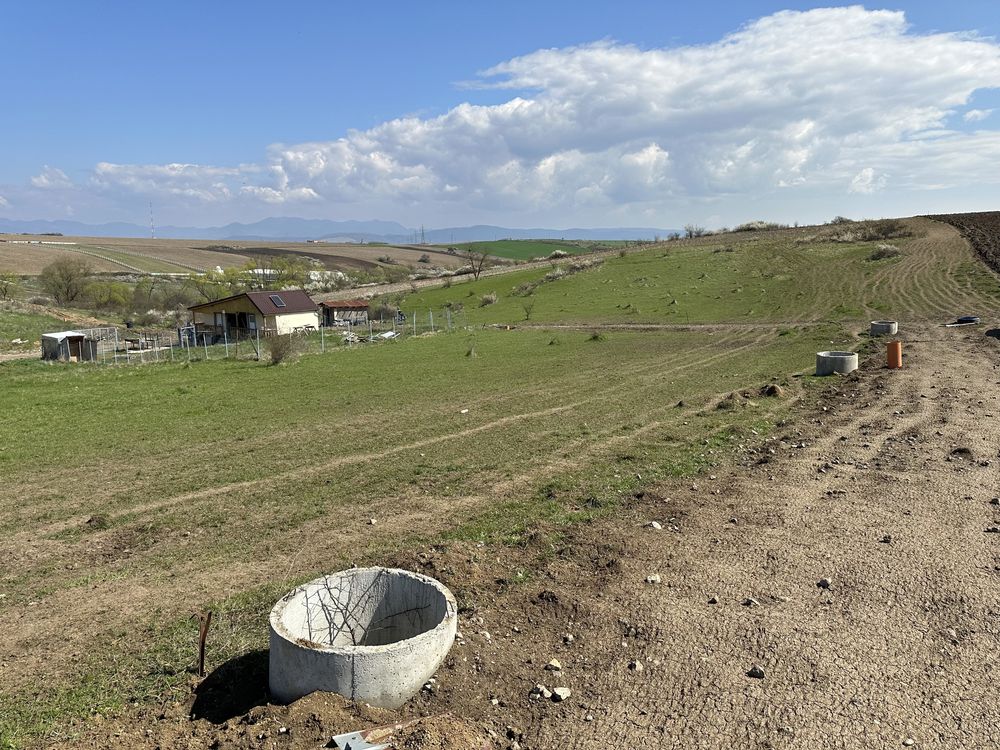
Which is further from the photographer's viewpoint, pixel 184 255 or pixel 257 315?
pixel 184 255

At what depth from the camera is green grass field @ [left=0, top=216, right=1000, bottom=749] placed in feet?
22.2

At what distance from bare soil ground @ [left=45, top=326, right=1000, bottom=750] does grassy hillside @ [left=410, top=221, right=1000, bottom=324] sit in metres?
32.3

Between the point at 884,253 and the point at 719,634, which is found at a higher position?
the point at 884,253

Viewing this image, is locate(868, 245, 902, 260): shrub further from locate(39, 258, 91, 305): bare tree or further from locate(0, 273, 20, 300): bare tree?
locate(0, 273, 20, 300): bare tree

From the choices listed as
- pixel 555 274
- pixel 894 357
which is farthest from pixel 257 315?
pixel 894 357

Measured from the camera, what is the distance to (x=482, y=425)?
16766mm

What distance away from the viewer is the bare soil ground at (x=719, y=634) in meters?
4.91

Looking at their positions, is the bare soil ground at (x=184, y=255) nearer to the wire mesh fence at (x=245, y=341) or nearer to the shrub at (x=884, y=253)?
the wire mesh fence at (x=245, y=341)

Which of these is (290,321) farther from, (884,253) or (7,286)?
(884,253)

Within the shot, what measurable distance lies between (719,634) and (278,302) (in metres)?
51.9

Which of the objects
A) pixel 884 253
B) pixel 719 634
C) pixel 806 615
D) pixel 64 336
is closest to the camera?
pixel 719 634

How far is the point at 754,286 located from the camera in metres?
54.2

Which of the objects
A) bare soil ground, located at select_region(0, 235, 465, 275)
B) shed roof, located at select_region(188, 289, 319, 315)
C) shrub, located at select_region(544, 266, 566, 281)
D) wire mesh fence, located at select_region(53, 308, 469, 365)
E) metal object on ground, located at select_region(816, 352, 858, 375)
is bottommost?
wire mesh fence, located at select_region(53, 308, 469, 365)

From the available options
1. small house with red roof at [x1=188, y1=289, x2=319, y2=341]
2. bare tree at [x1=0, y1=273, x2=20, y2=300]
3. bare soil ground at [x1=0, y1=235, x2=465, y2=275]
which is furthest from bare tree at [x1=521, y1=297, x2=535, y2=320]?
bare soil ground at [x1=0, y1=235, x2=465, y2=275]
